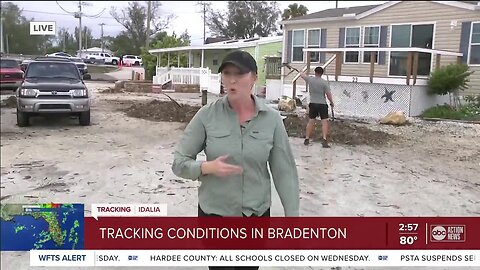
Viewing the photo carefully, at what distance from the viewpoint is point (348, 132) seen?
3.12m

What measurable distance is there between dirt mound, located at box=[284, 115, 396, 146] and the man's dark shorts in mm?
74

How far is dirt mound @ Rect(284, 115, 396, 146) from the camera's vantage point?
2.92m

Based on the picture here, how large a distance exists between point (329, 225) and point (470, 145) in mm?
989

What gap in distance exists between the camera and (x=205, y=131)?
5.71 feet

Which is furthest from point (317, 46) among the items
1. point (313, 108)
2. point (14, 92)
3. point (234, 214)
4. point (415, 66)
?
point (14, 92)

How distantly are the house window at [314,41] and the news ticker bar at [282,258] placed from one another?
122 cm

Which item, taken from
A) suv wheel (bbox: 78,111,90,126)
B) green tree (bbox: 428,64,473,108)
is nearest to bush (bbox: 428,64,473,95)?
green tree (bbox: 428,64,473,108)

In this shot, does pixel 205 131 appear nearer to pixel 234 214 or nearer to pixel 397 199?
pixel 234 214

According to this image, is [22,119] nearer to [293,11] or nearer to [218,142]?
[293,11]

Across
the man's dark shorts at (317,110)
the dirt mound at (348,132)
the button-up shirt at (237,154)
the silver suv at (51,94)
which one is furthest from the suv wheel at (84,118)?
the button-up shirt at (237,154)

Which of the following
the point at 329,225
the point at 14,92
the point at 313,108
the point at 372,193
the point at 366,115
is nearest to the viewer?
the point at 329,225

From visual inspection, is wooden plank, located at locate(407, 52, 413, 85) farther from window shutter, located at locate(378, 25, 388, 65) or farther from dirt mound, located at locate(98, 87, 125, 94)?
dirt mound, located at locate(98, 87, 125, 94)

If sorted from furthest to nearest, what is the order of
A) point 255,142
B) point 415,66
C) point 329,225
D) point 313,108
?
point 313,108
point 415,66
point 329,225
point 255,142

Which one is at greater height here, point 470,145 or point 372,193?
point 470,145
